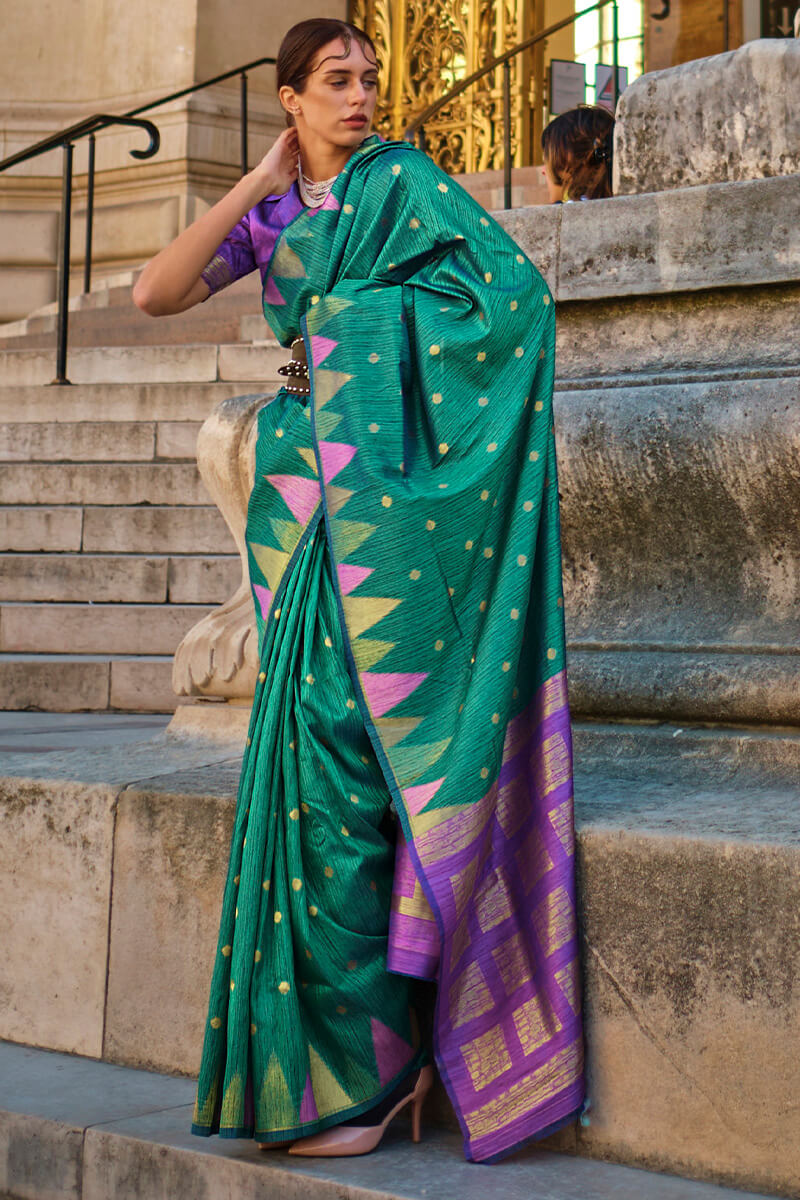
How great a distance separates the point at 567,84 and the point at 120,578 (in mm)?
4889

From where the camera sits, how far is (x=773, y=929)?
6.92 feet

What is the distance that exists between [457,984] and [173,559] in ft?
12.9

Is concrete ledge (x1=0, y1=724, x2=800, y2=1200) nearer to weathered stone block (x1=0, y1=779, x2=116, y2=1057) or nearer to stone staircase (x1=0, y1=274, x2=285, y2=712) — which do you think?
weathered stone block (x1=0, y1=779, x2=116, y2=1057)

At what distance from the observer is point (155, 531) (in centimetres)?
637

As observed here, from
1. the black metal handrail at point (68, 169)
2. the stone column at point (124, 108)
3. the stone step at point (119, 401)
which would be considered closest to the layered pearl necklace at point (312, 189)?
the stone step at point (119, 401)

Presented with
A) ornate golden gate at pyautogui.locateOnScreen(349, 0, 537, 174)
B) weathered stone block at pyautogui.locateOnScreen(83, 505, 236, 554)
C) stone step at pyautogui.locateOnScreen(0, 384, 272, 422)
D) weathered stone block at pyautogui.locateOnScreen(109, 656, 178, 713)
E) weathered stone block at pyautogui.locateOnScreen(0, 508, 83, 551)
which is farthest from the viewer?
ornate golden gate at pyautogui.locateOnScreen(349, 0, 537, 174)

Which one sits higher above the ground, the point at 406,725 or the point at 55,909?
the point at 406,725

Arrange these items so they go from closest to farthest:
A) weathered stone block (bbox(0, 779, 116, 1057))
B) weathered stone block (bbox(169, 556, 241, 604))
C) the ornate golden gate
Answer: weathered stone block (bbox(0, 779, 116, 1057)) < weathered stone block (bbox(169, 556, 241, 604)) < the ornate golden gate

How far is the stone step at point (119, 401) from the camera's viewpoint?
706cm

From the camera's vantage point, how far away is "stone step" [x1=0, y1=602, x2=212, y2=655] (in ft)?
19.2

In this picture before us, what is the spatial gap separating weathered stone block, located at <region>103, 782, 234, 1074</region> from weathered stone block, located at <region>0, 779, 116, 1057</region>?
37 millimetres

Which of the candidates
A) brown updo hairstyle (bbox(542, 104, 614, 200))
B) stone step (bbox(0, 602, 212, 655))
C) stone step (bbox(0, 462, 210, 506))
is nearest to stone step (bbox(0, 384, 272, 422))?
stone step (bbox(0, 462, 210, 506))

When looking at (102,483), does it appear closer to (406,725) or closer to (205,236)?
(205,236)

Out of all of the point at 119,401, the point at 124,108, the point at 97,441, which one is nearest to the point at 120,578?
the point at 97,441
